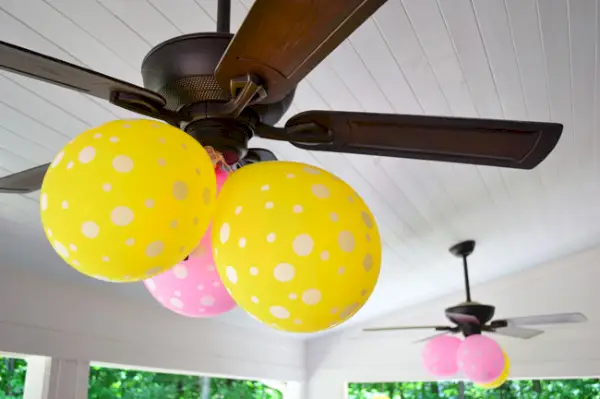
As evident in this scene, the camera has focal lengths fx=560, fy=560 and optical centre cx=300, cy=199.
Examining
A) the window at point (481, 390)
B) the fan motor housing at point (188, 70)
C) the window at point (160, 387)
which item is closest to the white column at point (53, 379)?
the fan motor housing at point (188, 70)

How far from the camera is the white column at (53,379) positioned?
246cm

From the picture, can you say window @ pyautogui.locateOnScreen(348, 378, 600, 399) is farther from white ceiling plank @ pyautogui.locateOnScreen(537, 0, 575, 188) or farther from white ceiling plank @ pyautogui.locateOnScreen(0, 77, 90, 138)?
white ceiling plank @ pyautogui.locateOnScreen(0, 77, 90, 138)

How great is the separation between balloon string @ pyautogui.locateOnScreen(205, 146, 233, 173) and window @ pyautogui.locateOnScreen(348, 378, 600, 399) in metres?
3.95

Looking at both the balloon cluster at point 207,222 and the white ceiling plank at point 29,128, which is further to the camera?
the white ceiling plank at point 29,128

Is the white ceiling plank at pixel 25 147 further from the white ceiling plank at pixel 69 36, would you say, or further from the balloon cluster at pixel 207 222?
the balloon cluster at pixel 207 222

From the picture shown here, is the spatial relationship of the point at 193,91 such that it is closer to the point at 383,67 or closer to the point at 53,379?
the point at 383,67

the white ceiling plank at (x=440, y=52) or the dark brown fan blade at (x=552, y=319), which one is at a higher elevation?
the white ceiling plank at (x=440, y=52)

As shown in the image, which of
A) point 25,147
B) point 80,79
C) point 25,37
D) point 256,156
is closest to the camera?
point 80,79

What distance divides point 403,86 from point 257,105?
944mm

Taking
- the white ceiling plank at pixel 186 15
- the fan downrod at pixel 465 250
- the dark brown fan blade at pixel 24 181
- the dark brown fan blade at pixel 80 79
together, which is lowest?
the dark brown fan blade at pixel 24 181

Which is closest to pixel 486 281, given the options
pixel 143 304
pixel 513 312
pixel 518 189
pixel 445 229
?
pixel 513 312

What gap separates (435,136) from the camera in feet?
2.67

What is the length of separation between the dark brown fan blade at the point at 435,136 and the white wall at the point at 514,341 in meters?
3.01

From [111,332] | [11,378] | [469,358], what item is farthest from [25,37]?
[11,378]
